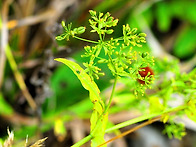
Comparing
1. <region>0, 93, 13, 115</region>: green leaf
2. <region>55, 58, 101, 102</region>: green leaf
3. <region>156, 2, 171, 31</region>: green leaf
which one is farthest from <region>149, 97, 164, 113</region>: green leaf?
→ <region>156, 2, 171, 31</region>: green leaf

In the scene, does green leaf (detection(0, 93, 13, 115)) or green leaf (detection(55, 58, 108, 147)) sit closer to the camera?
green leaf (detection(55, 58, 108, 147))

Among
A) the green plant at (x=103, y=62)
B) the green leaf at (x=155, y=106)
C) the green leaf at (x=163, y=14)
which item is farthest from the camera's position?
the green leaf at (x=163, y=14)

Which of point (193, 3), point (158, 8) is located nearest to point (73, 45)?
point (158, 8)

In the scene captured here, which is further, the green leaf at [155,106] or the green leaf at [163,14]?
the green leaf at [163,14]

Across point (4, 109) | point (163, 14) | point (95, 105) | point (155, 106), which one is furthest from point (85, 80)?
point (163, 14)

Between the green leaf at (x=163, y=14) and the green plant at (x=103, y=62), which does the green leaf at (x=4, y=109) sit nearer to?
the green plant at (x=103, y=62)

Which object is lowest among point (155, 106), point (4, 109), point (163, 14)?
point (155, 106)

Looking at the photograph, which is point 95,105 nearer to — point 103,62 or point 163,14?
point 103,62

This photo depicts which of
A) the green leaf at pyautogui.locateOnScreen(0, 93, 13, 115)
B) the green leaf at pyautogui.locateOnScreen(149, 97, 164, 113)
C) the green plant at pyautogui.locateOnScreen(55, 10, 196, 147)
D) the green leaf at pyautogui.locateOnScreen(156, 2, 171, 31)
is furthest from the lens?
the green leaf at pyautogui.locateOnScreen(156, 2, 171, 31)

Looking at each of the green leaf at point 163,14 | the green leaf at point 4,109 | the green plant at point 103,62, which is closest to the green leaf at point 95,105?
the green plant at point 103,62

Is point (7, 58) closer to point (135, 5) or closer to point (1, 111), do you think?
point (1, 111)

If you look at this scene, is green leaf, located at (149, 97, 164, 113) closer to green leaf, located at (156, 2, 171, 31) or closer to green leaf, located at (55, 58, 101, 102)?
green leaf, located at (55, 58, 101, 102)

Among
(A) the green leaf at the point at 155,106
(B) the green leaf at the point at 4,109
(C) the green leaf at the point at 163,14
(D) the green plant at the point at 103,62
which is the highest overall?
(C) the green leaf at the point at 163,14
